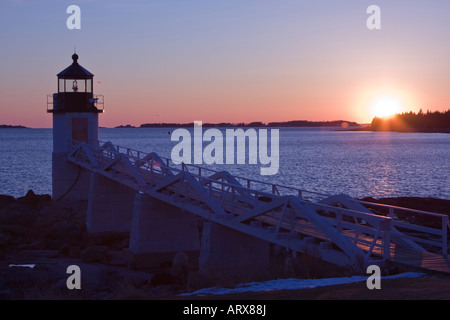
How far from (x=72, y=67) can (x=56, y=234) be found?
1121 cm

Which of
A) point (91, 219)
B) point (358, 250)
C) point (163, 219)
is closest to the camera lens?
point (358, 250)

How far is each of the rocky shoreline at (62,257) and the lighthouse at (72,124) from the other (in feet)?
2.97

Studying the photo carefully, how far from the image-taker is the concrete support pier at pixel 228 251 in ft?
54.7

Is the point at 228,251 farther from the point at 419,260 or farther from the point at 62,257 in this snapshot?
the point at 62,257

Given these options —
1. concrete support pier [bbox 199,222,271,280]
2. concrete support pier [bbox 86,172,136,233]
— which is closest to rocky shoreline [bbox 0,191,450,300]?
concrete support pier [bbox 86,172,136,233]

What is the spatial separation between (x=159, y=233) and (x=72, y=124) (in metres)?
13.3

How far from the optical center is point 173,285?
16.6 metres

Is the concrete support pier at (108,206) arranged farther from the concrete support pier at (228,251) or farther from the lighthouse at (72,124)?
the concrete support pier at (228,251)

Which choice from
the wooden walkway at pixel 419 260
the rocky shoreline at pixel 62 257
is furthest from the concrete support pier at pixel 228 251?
the wooden walkway at pixel 419 260

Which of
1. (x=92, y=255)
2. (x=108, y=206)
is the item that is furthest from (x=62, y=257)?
(x=108, y=206)

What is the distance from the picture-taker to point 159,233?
2208 cm
